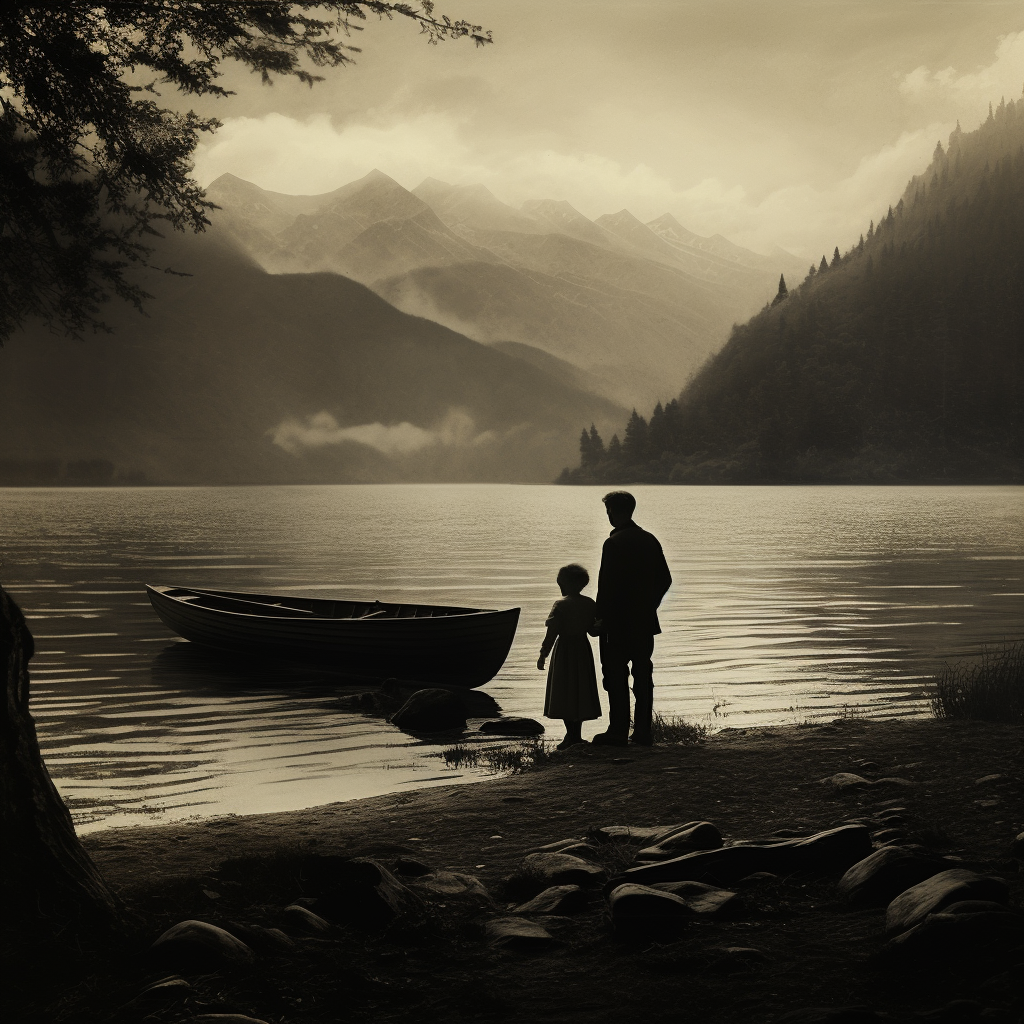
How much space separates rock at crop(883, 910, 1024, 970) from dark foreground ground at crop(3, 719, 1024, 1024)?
0.08m

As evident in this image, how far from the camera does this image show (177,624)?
86.0ft

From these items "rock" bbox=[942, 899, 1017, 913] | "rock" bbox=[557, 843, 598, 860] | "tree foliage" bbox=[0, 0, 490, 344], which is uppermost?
"tree foliage" bbox=[0, 0, 490, 344]

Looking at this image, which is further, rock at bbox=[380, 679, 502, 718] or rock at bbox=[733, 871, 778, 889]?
rock at bbox=[380, 679, 502, 718]

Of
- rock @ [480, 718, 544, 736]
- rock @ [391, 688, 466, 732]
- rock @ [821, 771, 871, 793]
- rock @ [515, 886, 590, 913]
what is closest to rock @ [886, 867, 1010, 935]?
rock @ [515, 886, 590, 913]

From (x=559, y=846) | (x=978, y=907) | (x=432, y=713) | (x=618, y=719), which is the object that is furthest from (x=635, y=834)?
(x=432, y=713)

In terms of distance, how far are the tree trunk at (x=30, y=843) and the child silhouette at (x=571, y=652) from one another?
6479 mm

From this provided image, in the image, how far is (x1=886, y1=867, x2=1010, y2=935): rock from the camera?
557 cm

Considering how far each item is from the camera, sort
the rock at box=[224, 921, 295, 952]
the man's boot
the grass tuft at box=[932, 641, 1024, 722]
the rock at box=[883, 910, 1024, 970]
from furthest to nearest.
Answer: the grass tuft at box=[932, 641, 1024, 722] < the man's boot < the rock at box=[224, 921, 295, 952] < the rock at box=[883, 910, 1024, 970]

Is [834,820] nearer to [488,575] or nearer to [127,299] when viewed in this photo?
[127,299]

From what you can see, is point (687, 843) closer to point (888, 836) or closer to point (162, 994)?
point (888, 836)

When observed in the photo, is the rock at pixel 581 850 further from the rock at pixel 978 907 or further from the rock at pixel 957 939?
the rock at pixel 978 907

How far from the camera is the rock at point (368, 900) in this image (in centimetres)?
610

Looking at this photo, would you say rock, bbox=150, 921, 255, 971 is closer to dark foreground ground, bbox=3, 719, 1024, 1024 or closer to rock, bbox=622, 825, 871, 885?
dark foreground ground, bbox=3, 719, 1024, 1024

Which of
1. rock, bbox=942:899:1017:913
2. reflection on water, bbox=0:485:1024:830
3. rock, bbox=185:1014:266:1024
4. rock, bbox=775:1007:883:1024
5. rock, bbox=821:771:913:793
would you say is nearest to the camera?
rock, bbox=775:1007:883:1024
